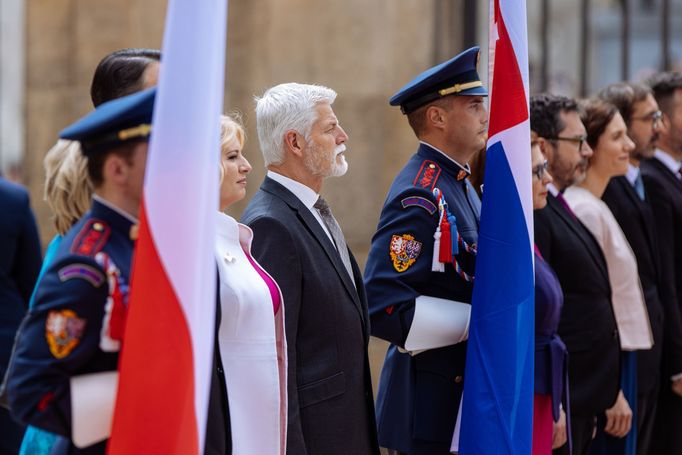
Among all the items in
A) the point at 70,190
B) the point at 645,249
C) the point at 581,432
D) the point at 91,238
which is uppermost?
the point at 70,190

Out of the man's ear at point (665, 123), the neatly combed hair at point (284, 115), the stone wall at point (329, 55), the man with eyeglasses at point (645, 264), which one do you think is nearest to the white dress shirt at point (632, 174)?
the man with eyeglasses at point (645, 264)

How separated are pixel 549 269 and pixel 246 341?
5.21 feet

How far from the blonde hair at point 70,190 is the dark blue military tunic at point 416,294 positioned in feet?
→ 4.29

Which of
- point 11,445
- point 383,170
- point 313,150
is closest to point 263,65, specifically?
point 383,170

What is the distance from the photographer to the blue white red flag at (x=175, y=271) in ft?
8.25

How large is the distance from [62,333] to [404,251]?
1.66 meters

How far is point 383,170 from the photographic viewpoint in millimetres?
7262

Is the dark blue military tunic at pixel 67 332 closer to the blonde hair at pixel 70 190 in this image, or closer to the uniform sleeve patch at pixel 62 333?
the uniform sleeve patch at pixel 62 333

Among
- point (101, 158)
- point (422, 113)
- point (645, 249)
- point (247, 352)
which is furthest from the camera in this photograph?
point (645, 249)

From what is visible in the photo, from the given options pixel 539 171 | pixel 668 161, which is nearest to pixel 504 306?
pixel 539 171

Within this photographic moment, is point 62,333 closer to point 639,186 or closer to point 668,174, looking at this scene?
point 639,186

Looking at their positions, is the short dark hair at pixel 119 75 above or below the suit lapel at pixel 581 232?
above

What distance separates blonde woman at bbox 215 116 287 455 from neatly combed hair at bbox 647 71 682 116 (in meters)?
3.70

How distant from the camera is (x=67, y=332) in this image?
8.17 ft
